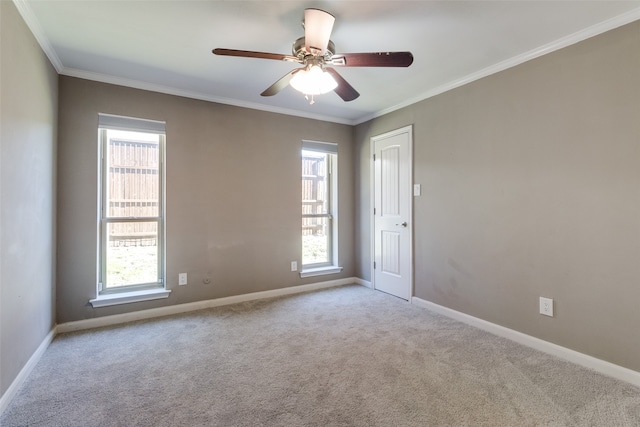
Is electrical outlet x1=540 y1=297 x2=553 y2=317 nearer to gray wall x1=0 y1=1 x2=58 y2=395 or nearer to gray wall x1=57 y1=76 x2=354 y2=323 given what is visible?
gray wall x1=57 y1=76 x2=354 y2=323

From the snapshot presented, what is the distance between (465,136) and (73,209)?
3.81 metres

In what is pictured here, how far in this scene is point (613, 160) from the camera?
6.82 ft

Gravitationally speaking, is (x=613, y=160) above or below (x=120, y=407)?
above

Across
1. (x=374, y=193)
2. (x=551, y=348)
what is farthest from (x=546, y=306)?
(x=374, y=193)

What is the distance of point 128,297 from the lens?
3053 millimetres

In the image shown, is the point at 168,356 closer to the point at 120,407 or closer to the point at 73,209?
the point at 120,407

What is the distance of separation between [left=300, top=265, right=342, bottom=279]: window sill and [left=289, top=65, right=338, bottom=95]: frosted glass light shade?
2.56m

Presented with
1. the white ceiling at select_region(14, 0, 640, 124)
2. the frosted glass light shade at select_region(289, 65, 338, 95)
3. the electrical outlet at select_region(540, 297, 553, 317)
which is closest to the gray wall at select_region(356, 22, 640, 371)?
the electrical outlet at select_region(540, 297, 553, 317)

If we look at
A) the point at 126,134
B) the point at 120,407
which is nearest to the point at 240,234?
the point at 126,134

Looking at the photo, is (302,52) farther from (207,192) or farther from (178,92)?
(207,192)

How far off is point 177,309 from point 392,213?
274 cm

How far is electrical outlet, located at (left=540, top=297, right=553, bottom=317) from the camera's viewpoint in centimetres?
240

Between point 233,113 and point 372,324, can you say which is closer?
point 372,324

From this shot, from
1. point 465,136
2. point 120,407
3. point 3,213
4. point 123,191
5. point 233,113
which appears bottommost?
point 120,407
